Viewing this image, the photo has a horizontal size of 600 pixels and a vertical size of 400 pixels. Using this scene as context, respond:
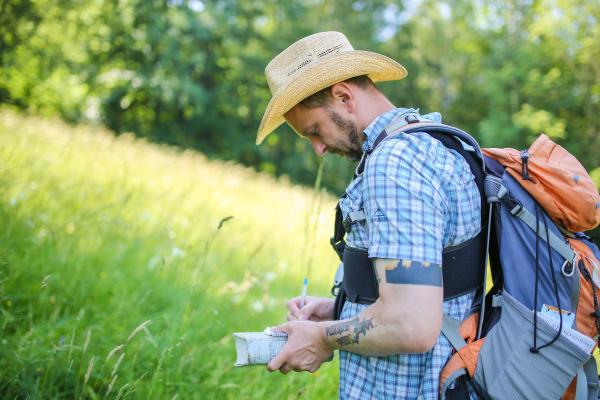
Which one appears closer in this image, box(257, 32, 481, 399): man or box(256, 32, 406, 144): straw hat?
box(257, 32, 481, 399): man

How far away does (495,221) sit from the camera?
153cm

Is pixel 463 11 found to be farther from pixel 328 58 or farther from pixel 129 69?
pixel 328 58

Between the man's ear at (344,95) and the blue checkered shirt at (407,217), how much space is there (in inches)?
4.5

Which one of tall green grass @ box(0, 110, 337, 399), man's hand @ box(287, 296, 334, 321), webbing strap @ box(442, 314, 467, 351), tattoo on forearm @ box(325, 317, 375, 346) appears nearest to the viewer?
tattoo on forearm @ box(325, 317, 375, 346)

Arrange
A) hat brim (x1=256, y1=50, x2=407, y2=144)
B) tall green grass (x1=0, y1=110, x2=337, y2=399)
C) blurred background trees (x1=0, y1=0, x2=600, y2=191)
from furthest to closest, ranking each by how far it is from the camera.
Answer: blurred background trees (x1=0, y1=0, x2=600, y2=191)
tall green grass (x1=0, y1=110, x2=337, y2=399)
hat brim (x1=256, y1=50, x2=407, y2=144)

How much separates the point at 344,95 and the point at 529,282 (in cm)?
82

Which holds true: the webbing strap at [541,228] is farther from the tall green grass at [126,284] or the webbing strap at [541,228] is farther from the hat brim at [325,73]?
the tall green grass at [126,284]

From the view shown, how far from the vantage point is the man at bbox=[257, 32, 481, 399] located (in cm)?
128

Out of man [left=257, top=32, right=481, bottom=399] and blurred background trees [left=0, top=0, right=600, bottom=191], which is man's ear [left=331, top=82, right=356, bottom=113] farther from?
blurred background trees [left=0, top=0, right=600, bottom=191]

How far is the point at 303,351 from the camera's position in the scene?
1.52m

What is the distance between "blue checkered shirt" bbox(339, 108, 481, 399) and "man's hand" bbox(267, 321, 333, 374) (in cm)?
15

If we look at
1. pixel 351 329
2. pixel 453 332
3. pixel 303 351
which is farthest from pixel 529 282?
pixel 303 351

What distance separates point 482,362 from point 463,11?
2825 centimetres

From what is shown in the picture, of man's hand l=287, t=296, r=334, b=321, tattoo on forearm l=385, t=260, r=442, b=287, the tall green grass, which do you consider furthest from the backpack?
the tall green grass
